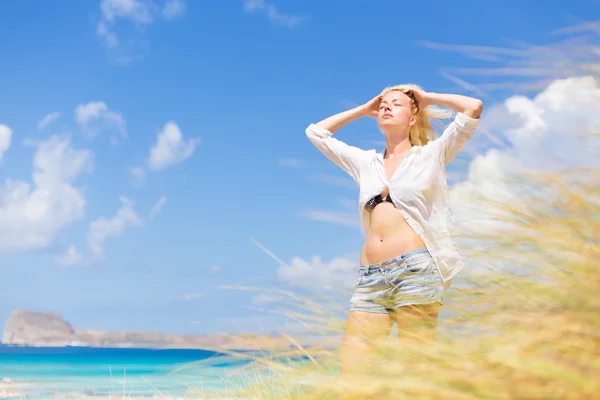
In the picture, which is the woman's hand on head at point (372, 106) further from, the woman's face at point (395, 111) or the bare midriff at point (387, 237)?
the bare midriff at point (387, 237)

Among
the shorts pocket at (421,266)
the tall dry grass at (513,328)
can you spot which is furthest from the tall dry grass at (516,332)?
the shorts pocket at (421,266)

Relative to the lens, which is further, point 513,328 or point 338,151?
point 338,151

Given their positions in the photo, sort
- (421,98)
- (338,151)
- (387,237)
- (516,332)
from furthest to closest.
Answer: (338,151) → (421,98) → (387,237) → (516,332)

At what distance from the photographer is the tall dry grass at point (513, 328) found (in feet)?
3.70

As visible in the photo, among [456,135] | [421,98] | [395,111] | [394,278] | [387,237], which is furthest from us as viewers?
[421,98]

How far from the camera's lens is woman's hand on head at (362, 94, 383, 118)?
3449mm

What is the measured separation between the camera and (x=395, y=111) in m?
3.24

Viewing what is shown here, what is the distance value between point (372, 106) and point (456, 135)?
1.95 ft

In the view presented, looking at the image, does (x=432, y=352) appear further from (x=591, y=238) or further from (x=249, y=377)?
(x=249, y=377)

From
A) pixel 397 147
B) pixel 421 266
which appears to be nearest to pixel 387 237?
pixel 421 266

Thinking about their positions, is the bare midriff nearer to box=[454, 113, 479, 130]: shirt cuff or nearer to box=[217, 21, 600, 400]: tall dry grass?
box=[454, 113, 479, 130]: shirt cuff

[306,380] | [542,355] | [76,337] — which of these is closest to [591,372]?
[542,355]

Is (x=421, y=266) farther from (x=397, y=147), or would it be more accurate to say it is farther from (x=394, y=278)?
(x=397, y=147)

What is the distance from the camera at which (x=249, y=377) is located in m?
3.07
